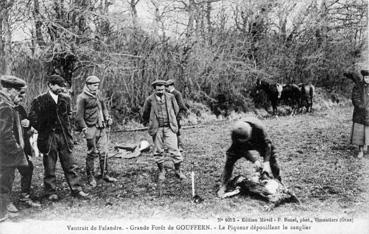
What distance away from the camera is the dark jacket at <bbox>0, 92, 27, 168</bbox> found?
4.86 meters

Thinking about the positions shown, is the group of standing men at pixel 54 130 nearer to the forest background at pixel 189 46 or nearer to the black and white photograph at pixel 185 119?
the black and white photograph at pixel 185 119

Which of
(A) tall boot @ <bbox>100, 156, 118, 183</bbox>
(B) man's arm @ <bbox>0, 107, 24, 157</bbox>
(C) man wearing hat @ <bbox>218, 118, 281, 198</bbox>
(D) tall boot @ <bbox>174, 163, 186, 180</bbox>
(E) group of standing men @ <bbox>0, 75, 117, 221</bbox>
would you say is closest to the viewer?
(B) man's arm @ <bbox>0, 107, 24, 157</bbox>

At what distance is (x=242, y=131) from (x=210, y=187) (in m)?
1.29

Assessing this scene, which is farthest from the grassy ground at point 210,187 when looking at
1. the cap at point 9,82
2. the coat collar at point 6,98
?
the cap at point 9,82

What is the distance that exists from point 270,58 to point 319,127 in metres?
5.41

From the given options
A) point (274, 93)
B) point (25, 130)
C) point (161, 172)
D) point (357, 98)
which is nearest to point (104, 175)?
point (161, 172)

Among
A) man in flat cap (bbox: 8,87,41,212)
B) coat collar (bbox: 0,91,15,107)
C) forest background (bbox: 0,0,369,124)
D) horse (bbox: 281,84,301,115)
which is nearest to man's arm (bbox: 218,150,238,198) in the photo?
man in flat cap (bbox: 8,87,41,212)

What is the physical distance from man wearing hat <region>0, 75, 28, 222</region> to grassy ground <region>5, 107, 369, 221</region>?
0.45m

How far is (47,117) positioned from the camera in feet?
17.6

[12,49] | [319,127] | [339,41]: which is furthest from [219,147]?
[339,41]

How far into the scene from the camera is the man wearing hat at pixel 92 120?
5938mm

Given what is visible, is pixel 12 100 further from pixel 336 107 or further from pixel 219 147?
pixel 336 107

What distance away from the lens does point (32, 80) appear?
899cm

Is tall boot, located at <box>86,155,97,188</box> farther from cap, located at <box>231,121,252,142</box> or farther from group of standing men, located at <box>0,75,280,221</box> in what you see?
cap, located at <box>231,121,252,142</box>
